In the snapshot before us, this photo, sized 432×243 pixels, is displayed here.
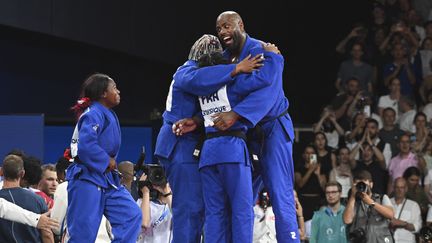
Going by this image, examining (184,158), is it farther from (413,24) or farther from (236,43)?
(413,24)

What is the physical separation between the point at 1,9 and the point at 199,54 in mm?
5953

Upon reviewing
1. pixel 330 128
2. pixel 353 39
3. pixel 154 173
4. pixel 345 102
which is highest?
pixel 353 39

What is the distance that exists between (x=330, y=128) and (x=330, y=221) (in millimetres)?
2970

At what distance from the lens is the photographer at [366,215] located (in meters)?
11.2

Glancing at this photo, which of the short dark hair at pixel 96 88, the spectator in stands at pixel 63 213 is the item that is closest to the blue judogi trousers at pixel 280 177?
the short dark hair at pixel 96 88

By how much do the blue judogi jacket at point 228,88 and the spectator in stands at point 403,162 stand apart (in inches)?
Answer: 222

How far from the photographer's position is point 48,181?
1044cm

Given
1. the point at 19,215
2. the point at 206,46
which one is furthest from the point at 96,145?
the point at 206,46

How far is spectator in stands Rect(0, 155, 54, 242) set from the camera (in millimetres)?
8852

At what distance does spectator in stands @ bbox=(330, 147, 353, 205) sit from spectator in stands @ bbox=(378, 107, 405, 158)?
0.71 metres

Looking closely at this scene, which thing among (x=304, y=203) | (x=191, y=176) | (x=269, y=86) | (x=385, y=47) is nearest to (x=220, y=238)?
(x=191, y=176)

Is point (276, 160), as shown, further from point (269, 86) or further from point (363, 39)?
point (363, 39)

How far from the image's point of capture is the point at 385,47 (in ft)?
49.9

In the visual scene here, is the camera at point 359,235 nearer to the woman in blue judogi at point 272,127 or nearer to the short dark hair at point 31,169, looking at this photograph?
the woman in blue judogi at point 272,127
